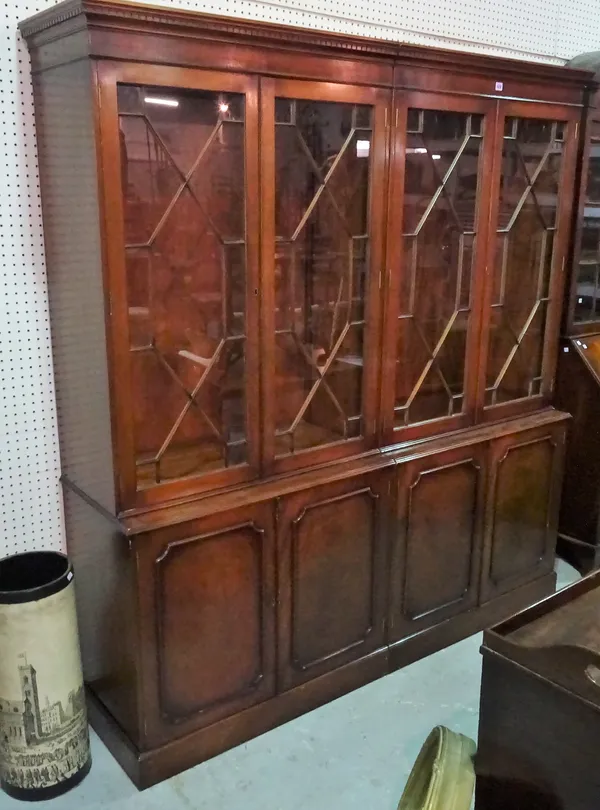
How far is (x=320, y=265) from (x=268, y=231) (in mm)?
362

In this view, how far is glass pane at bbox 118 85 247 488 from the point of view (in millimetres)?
1985

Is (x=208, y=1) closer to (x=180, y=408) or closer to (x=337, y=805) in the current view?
(x=180, y=408)

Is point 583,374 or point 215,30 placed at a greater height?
point 215,30

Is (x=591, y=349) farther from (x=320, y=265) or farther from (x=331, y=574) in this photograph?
(x=331, y=574)

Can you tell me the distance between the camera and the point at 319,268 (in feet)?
8.10

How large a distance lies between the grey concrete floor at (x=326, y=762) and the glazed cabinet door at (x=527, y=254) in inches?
42.7

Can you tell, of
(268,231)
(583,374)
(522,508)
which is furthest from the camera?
(583,374)

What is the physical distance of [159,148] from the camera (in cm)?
199

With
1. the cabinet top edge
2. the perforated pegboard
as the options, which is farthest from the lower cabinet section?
the cabinet top edge

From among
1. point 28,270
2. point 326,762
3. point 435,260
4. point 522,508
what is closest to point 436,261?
point 435,260

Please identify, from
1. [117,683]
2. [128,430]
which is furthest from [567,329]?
[117,683]

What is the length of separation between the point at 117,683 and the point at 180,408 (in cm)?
89

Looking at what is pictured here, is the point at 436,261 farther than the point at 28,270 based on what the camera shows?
Yes

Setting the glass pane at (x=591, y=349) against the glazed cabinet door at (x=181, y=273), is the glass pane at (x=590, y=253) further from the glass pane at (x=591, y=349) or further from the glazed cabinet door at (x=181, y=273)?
the glazed cabinet door at (x=181, y=273)
